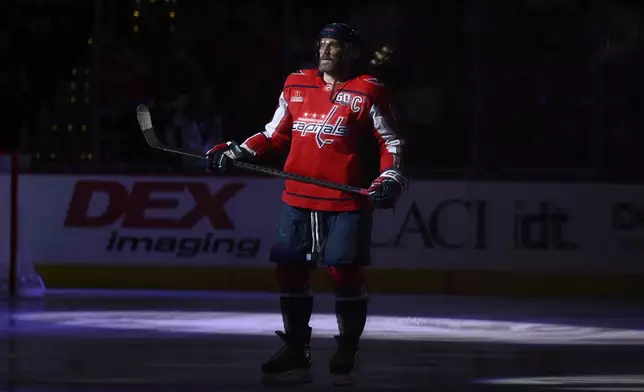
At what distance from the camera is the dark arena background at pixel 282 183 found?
1239cm

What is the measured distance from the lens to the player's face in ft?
29.2

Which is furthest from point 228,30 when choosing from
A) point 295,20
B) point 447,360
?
point 447,360

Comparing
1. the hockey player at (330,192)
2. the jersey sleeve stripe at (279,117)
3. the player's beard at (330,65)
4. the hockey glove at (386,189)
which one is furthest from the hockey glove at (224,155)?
the hockey glove at (386,189)

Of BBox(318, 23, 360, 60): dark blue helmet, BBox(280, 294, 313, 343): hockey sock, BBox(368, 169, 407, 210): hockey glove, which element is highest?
BBox(318, 23, 360, 60): dark blue helmet

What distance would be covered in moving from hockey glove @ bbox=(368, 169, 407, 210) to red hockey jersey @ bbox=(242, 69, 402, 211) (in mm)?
92

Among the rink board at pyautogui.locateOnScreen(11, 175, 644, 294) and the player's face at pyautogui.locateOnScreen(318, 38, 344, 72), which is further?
the rink board at pyautogui.locateOnScreen(11, 175, 644, 294)

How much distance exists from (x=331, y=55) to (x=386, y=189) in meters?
0.84

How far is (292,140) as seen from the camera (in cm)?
905

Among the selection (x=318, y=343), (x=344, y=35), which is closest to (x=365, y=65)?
(x=318, y=343)

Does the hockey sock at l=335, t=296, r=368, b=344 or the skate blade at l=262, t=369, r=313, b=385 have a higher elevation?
the hockey sock at l=335, t=296, r=368, b=344

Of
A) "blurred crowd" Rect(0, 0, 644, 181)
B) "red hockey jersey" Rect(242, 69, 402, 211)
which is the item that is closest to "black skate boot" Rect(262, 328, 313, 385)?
"red hockey jersey" Rect(242, 69, 402, 211)

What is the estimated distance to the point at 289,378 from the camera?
8.80 m

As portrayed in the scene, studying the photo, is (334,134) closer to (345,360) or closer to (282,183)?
(345,360)

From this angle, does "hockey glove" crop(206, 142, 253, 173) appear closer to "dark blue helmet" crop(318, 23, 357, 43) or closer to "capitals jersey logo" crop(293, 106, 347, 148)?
"capitals jersey logo" crop(293, 106, 347, 148)
